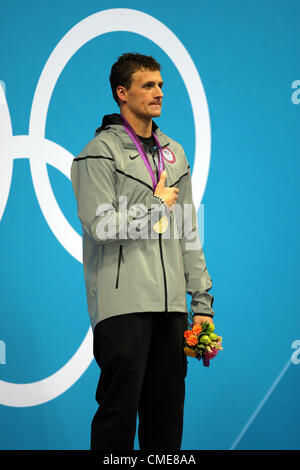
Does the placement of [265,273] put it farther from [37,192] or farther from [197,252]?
[37,192]

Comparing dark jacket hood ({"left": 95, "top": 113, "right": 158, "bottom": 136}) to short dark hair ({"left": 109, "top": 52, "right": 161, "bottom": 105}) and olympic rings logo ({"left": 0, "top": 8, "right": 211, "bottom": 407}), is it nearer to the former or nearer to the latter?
short dark hair ({"left": 109, "top": 52, "right": 161, "bottom": 105})

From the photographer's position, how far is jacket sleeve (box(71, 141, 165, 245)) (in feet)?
6.82

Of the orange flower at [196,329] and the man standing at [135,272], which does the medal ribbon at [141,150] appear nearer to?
the man standing at [135,272]

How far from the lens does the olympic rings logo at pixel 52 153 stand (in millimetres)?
2842

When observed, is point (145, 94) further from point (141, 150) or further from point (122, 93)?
point (141, 150)

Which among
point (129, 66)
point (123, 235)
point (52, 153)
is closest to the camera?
point (123, 235)

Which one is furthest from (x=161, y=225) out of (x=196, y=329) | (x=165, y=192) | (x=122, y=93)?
(x=122, y=93)

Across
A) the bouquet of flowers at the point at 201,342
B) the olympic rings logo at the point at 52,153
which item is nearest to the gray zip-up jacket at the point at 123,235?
the bouquet of flowers at the point at 201,342

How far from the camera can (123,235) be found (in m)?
2.10

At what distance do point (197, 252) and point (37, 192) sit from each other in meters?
0.86

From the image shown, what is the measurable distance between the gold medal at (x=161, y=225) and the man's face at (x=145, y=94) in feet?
1.24

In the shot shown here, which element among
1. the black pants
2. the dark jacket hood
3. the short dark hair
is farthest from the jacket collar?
the black pants

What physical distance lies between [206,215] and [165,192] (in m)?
0.93

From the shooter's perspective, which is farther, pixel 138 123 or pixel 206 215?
pixel 206 215
